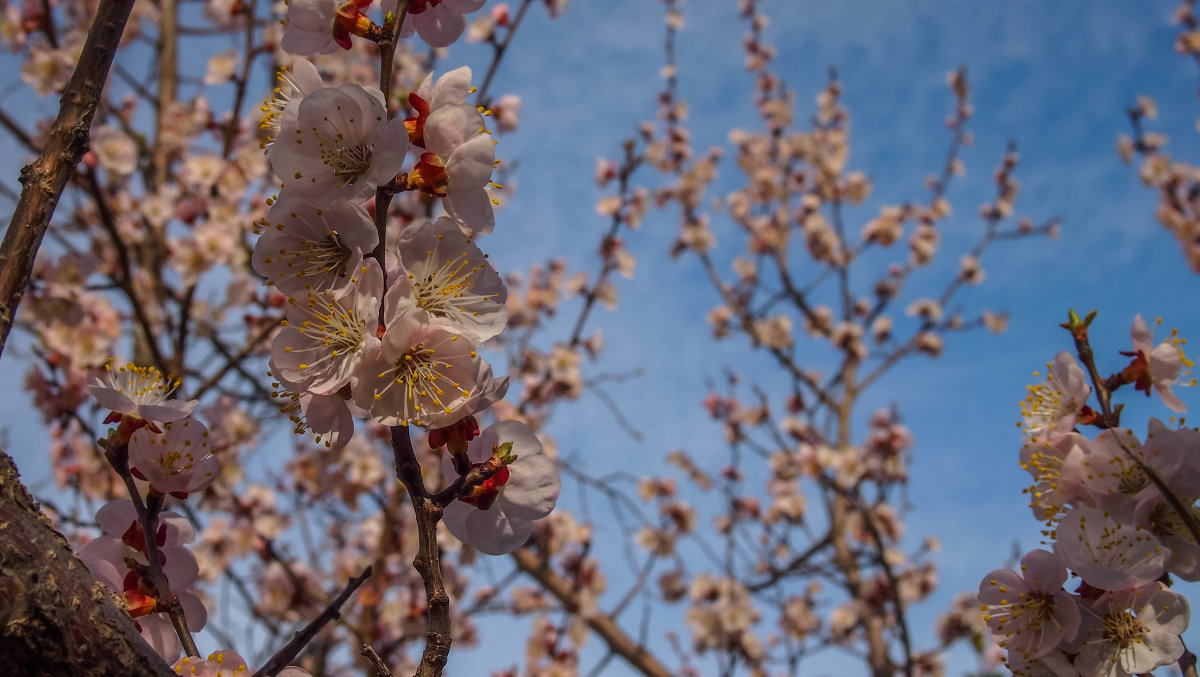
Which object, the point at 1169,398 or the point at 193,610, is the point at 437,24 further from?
the point at 1169,398

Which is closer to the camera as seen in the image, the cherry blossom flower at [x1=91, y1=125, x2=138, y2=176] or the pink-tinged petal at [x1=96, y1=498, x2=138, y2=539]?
the pink-tinged petal at [x1=96, y1=498, x2=138, y2=539]

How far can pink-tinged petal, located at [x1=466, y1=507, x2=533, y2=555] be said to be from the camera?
3.32 feet

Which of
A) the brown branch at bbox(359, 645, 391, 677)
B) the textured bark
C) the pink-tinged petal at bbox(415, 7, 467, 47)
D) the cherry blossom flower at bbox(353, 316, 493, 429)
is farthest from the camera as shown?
the pink-tinged petal at bbox(415, 7, 467, 47)

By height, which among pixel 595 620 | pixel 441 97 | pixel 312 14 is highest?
pixel 595 620

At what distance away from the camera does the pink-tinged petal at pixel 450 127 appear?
3.32 ft

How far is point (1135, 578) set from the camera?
1112 mm

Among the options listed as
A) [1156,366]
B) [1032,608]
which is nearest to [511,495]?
[1032,608]

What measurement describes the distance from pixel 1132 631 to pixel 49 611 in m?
1.39

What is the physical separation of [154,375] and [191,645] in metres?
0.42

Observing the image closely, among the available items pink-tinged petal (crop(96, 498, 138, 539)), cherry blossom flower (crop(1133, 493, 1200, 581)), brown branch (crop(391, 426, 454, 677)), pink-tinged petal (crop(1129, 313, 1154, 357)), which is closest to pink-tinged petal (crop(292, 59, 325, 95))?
brown branch (crop(391, 426, 454, 677))

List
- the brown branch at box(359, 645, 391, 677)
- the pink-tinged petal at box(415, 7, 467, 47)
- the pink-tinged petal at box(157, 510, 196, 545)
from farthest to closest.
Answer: the pink-tinged petal at box(415, 7, 467, 47), the pink-tinged petal at box(157, 510, 196, 545), the brown branch at box(359, 645, 391, 677)

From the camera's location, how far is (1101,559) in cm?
112

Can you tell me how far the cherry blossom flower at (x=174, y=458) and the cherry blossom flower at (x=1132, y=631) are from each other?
53.0 inches

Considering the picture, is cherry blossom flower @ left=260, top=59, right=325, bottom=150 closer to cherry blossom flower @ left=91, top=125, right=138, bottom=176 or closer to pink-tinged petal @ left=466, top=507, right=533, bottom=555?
pink-tinged petal @ left=466, top=507, right=533, bottom=555
